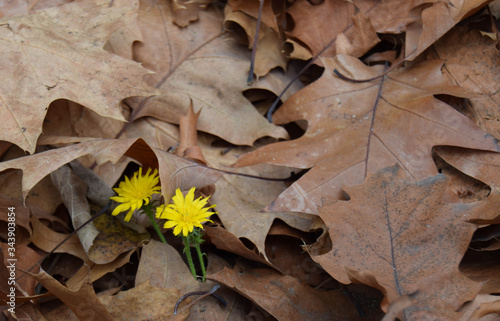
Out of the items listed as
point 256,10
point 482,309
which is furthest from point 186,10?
point 482,309

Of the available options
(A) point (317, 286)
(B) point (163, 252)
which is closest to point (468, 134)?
(A) point (317, 286)

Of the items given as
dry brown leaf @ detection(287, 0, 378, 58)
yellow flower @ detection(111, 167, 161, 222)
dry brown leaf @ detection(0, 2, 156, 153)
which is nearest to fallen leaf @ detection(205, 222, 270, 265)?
yellow flower @ detection(111, 167, 161, 222)

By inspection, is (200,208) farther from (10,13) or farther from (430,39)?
(10,13)

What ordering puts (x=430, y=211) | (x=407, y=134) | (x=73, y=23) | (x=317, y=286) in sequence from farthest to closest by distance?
1. (x=73, y=23)
2. (x=407, y=134)
3. (x=317, y=286)
4. (x=430, y=211)

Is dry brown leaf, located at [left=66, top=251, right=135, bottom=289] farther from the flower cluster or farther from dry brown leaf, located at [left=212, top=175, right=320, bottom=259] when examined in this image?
dry brown leaf, located at [left=212, top=175, right=320, bottom=259]

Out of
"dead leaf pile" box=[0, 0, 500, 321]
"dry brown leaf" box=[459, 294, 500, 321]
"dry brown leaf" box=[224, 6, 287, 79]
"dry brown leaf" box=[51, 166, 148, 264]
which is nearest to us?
"dry brown leaf" box=[459, 294, 500, 321]

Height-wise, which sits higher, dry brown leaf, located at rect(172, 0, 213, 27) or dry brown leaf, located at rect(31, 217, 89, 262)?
dry brown leaf, located at rect(172, 0, 213, 27)

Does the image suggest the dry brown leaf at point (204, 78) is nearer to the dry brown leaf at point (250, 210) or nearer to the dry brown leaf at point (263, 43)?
the dry brown leaf at point (263, 43)
